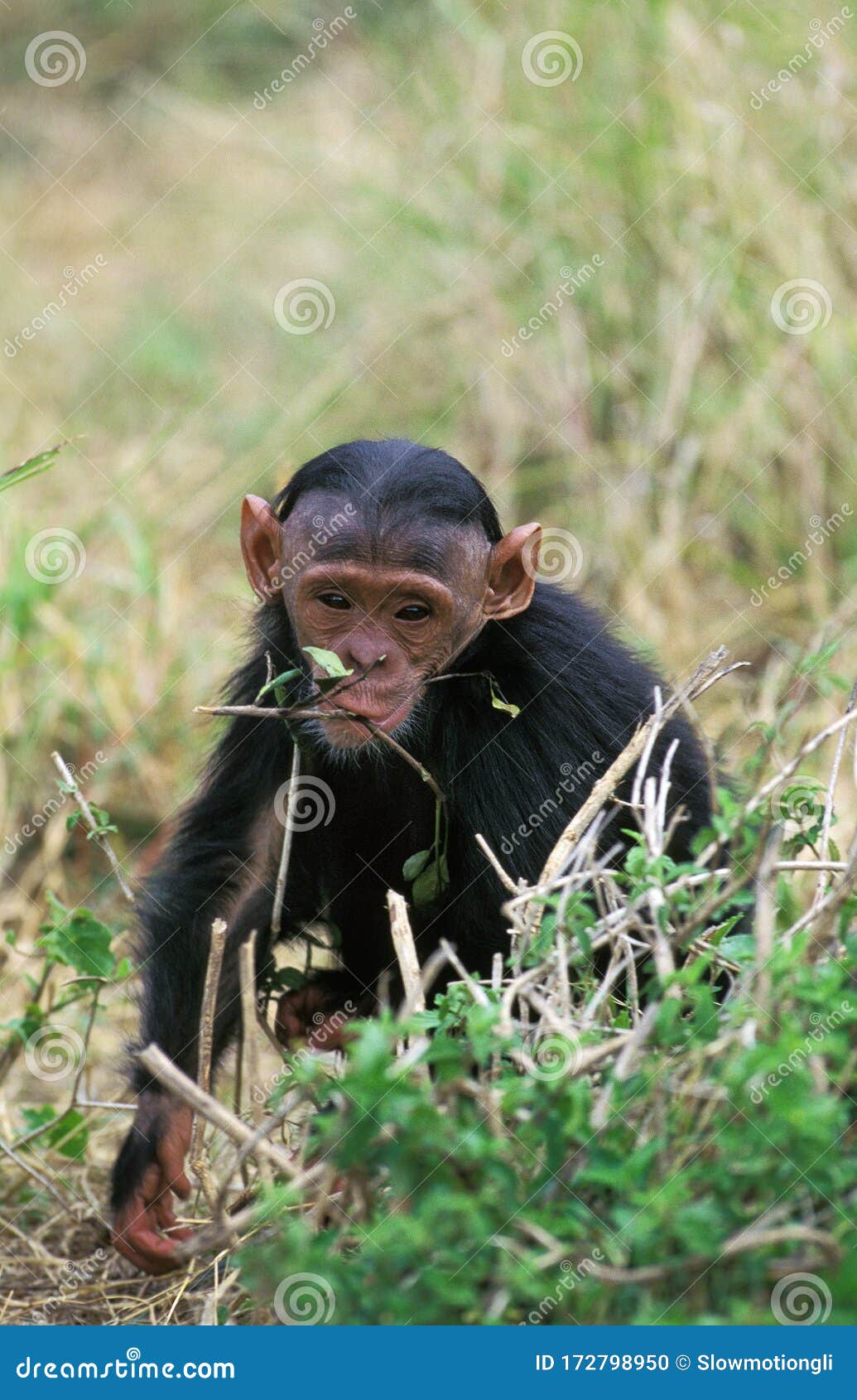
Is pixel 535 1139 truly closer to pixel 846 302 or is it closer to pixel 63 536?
pixel 63 536

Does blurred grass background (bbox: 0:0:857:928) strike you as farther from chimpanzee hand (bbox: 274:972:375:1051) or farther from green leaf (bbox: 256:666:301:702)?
green leaf (bbox: 256:666:301:702)

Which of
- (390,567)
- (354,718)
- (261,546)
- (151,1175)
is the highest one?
(390,567)

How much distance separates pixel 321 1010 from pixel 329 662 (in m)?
1.65

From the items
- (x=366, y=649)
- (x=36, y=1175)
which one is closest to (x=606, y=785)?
(x=366, y=649)

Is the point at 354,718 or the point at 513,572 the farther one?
the point at 513,572

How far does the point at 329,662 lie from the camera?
527 cm

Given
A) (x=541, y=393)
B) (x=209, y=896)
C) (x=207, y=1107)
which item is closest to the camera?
(x=207, y=1107)

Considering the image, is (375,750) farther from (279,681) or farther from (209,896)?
(209,896)

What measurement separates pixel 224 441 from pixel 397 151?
266 cm

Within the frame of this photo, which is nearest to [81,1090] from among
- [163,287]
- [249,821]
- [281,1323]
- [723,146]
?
[249,821]

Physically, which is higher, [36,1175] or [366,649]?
[366,649]

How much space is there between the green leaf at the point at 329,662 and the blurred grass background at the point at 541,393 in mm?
3201

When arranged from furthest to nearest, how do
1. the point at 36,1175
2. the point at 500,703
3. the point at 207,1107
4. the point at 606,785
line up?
the point at 36,1175 → the point at 500,703 → the point at 606,785 → the point at 207,1107

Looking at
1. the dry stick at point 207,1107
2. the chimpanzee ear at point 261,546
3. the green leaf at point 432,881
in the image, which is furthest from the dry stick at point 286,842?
the dry stick at point 207,1107
